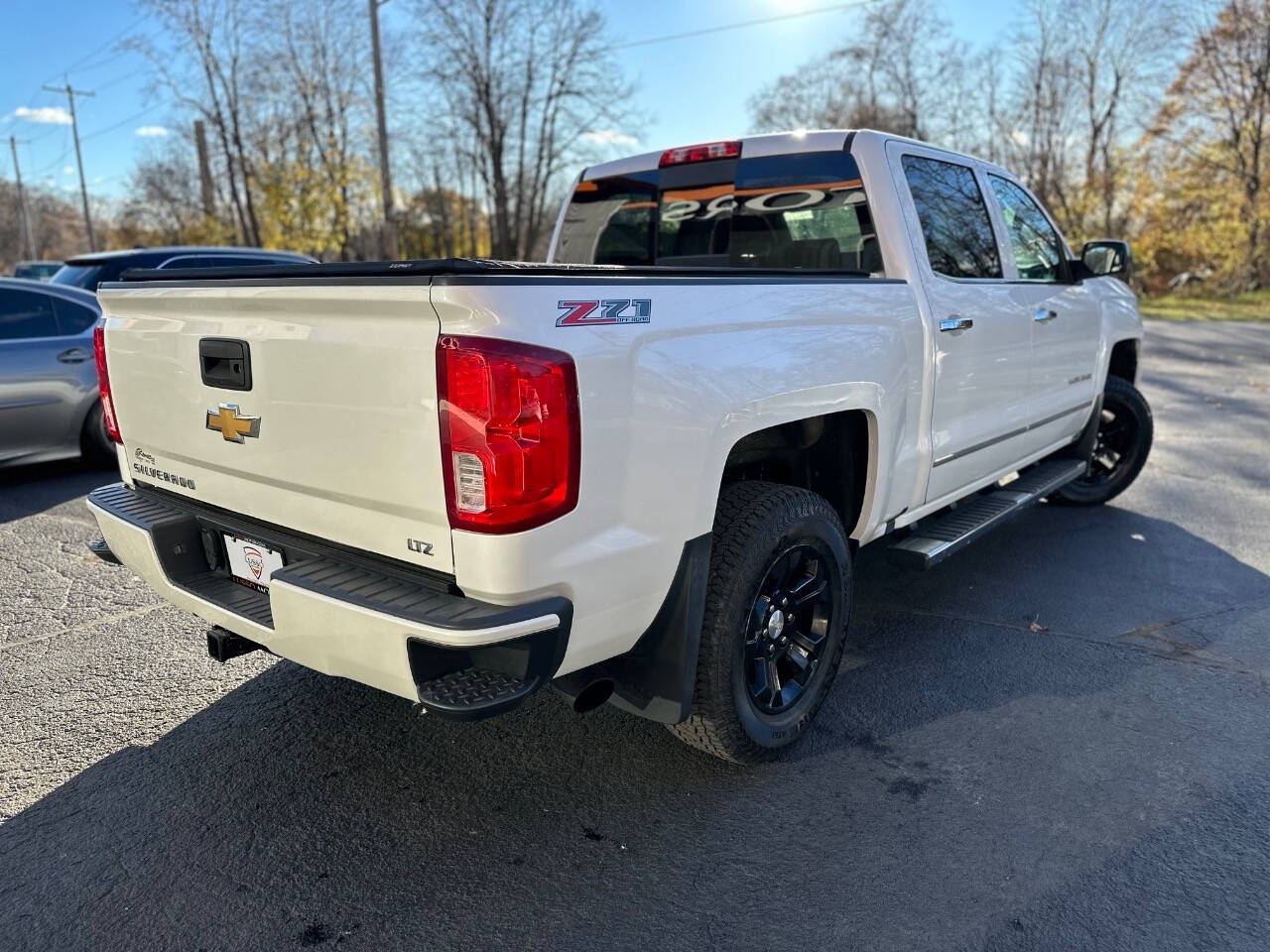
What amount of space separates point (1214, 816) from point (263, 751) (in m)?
2.97

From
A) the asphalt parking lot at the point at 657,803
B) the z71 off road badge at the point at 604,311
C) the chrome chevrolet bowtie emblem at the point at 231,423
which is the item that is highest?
the z71 off road badge at the point at 604,311

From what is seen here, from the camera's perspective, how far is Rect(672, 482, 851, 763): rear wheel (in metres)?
2.59

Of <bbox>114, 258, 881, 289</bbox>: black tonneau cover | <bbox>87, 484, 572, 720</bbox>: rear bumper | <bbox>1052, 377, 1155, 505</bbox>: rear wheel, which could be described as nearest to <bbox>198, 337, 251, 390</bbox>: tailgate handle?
<bbox>114, 258, 881, 289</bbox>: black tonneau cover

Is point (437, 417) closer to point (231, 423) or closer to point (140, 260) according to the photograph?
point (231, 423)

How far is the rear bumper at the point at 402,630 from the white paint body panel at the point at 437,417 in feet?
0.04

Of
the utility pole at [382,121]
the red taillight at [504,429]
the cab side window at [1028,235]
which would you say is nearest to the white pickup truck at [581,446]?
the red taillight at [504,429]

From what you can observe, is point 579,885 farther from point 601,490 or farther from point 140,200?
point 140,200

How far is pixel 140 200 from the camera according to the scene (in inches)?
1843

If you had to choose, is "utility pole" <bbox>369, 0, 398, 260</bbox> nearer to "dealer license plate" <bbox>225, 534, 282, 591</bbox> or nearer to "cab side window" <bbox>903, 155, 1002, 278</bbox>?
"cab side window" <bbox>903, 155, 1002, 278</bbox>

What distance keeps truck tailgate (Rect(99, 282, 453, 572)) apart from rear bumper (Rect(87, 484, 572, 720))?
8cm

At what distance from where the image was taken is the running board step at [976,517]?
3596mm

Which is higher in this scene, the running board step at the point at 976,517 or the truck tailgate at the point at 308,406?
the truck tailgate at the point at 308,406

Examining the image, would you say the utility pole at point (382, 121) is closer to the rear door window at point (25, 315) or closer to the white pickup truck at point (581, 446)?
the rear door window at point (25, 315)

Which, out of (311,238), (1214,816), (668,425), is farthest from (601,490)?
(311,238)
